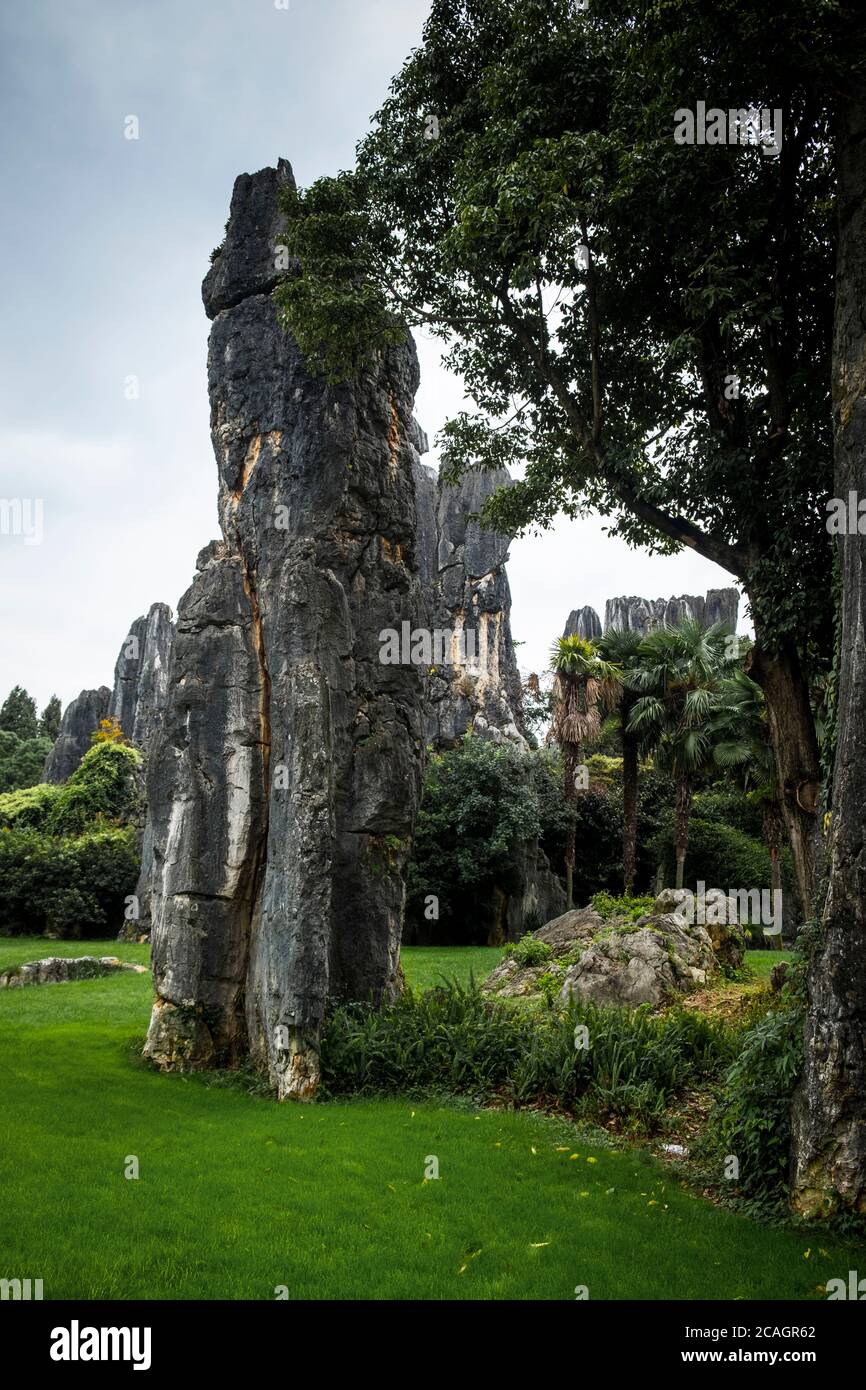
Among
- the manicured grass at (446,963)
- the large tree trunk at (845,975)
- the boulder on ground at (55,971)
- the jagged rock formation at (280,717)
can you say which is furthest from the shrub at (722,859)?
the large tree trunk at (845,975)

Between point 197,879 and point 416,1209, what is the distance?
6.14 metres

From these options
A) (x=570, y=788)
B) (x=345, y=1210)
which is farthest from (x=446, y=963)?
(x=345, y=1210)

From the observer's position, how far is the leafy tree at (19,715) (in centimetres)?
6712

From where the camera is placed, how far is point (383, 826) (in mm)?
13094

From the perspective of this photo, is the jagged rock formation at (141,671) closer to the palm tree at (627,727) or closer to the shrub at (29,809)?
the shrub at (29,809)

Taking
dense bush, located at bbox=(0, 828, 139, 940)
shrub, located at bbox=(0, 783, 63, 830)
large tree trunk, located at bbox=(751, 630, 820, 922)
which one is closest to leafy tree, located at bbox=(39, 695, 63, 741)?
shrub, located at bbox=(0, 783, 63, 830)


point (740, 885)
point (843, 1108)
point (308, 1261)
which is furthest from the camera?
point (740, 885)

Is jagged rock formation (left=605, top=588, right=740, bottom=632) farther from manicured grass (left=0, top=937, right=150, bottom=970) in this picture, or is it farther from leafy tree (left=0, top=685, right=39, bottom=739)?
manicured grass (left=0, top=937, right=150, bottom=970)

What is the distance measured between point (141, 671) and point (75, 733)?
5645 mm

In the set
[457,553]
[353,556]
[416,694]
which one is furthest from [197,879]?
[457,553]

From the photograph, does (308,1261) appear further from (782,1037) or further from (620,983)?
(620,983)

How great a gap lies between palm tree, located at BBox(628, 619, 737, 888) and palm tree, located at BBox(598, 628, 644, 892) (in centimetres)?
33

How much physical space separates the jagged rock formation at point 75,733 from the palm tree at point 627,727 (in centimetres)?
3604

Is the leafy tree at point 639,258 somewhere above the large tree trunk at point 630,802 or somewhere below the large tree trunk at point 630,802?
above
